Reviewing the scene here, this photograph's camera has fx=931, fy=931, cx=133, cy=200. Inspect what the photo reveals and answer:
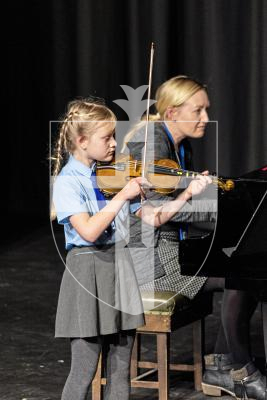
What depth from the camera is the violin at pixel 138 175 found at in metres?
2.52

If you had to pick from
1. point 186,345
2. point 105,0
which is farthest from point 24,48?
point 186,345

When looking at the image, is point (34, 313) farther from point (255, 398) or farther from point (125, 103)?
point (125, 103)

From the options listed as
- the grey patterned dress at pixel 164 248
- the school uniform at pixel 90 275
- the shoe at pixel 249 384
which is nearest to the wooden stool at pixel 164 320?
the grey patterned dress at pixel 164 248

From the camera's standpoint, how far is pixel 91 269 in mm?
2574

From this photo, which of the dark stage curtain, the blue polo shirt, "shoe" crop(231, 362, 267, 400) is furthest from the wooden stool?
the dark stage curtain

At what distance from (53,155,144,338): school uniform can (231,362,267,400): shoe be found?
2.61ft

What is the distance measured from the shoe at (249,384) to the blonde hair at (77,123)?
1.06 meters

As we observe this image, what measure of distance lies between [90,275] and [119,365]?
0.92 ft

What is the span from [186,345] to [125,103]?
323 centimetres

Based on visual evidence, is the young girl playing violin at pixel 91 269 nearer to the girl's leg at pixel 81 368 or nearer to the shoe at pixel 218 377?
the girl's leg at pixel 81 368

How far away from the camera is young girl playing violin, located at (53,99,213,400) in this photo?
2.56 m

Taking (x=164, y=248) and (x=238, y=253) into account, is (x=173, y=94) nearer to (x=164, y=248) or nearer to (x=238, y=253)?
(x=164, y=248)

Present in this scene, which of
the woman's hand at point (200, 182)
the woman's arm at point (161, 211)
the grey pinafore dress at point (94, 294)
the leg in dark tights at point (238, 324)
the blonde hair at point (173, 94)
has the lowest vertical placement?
the leg in dark tights at point (238, 324)

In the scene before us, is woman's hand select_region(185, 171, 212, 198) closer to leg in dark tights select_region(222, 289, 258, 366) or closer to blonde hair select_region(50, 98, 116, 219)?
blonde hair select_region(50, 98, 116, 219)
